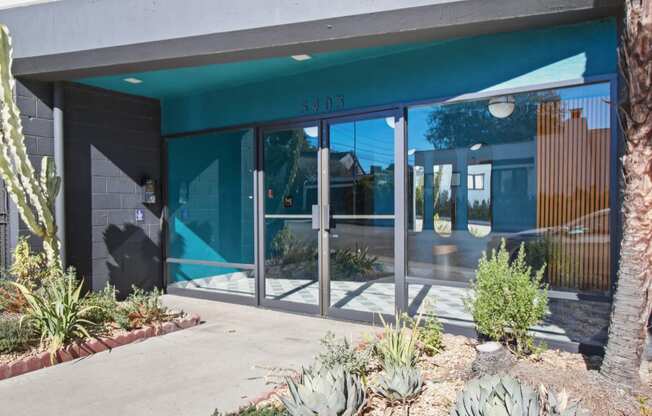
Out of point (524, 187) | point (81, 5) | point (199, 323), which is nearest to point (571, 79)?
point (524, 187)

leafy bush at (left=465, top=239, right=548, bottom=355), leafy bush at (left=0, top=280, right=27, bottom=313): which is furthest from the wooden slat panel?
leafy bush at (left=0, top=280, right=27, bottom=313)

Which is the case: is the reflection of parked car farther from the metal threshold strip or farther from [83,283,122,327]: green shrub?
[83,283,122,327]: green shrub

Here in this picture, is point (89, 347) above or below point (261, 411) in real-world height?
below

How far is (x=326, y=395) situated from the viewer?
2387mm

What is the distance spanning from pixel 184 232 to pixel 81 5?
3.32 m

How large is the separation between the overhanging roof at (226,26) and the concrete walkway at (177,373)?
2937 millimetres

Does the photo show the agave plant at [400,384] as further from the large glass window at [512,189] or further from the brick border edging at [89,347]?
the brick border edging at [89,347]

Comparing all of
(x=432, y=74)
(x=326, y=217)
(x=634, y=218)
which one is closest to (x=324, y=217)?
(x=326, y=217)

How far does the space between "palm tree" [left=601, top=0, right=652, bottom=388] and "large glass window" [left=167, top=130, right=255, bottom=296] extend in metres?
4.21

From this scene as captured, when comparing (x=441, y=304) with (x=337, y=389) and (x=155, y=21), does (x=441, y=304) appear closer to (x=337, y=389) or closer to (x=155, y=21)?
(x=337, y=389)

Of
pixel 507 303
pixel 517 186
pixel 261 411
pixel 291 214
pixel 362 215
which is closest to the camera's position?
pixel 261 411

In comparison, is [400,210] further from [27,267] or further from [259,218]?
[27,267]

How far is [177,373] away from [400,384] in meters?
2.01

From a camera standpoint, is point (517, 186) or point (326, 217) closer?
point (517, 186)
